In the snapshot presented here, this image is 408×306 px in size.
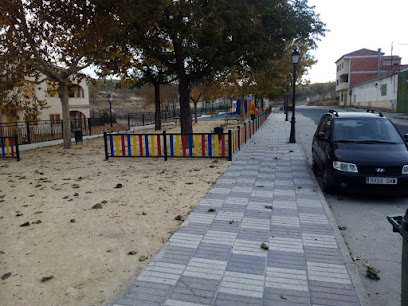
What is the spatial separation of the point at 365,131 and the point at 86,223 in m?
6.28

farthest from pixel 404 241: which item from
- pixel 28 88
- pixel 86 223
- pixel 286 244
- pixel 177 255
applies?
pixel 28 88

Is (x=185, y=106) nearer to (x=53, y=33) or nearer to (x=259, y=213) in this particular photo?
(x=53, y=33)

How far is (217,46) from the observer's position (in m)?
11.9

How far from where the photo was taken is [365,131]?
743 centimetres

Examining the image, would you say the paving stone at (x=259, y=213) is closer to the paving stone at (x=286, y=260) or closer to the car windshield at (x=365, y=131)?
the paving stone at (x=286, y=260)

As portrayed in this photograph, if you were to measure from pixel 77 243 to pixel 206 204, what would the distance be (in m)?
2.48

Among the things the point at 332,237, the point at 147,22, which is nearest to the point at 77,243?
the point at 332,237

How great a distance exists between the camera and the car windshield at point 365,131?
7.19 metres

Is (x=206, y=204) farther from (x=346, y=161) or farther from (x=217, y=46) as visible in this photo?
(x=217, y=46)

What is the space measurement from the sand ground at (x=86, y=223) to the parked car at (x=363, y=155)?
2848mm

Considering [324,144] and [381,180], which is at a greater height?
[324,144]

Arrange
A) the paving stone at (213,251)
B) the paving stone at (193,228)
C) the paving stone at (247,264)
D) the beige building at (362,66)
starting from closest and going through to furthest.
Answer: the paving stone at (247,264) → the paving stone at (213,251) → the paving stone at (193,228) → the beige building at (362,66)

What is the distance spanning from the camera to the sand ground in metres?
3.49

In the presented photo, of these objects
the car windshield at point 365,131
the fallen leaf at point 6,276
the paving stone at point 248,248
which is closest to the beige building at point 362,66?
the car windshield at point 365,131
